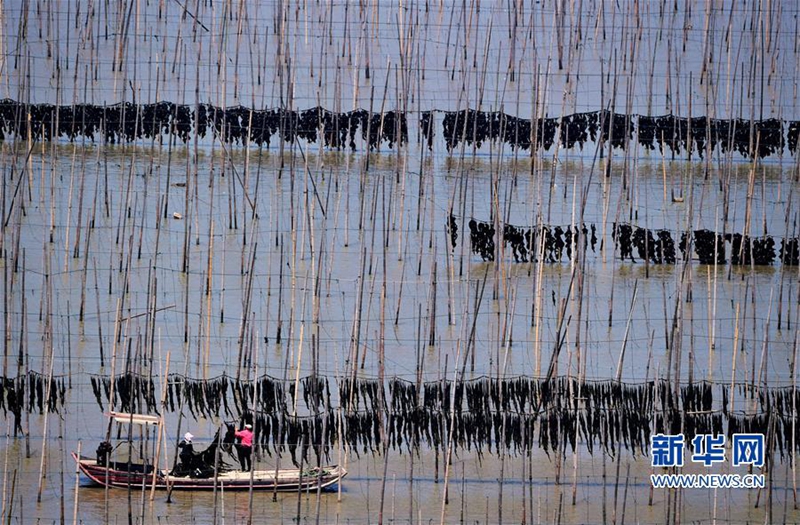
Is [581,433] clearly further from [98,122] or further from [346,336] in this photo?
[98,122]

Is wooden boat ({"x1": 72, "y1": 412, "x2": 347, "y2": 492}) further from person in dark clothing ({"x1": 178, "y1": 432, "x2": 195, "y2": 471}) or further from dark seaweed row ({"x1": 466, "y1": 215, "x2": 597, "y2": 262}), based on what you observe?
dark seaweed row ({"x1": 466, "y1": 215, "x2": 597, "y2": 262})

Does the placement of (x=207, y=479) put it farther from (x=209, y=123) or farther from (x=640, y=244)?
(x=209, y=123)

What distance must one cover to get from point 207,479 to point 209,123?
5.63 metres

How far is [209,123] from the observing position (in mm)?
13258

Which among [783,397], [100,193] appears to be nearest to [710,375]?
[783,397]

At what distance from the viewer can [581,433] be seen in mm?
8930

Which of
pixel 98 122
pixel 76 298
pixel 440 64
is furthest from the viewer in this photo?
pixel 440 64

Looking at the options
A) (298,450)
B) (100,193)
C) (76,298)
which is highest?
(100,193)

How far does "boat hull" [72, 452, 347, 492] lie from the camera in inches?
325

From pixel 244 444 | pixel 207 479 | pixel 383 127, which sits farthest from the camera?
pixel 383 127

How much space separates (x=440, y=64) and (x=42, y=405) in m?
6.66

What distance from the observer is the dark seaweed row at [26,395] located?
890cm

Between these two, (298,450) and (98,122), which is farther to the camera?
(98,122)

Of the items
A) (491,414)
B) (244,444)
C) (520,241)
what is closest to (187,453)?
(244,444)
